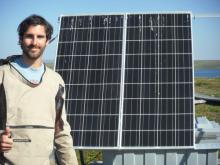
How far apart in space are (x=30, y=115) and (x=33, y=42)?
0.67 m

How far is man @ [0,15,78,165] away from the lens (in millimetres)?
3184

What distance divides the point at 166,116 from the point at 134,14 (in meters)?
2.54

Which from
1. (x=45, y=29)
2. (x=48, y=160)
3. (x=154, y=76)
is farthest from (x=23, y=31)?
(x=154, y=76)

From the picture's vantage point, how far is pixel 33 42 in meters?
3.32

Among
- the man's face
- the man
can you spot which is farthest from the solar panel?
the man's face

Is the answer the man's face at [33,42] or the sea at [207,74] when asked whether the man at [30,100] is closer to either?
the man's face at [33,42]

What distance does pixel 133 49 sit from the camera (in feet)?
25.3

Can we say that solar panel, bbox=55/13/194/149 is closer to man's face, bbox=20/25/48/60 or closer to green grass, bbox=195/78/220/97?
man's face, bbox=20/25/48/60

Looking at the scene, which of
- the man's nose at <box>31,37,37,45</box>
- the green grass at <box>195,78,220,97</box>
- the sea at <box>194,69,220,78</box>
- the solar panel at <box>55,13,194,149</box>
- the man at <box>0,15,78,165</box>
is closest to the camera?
the man at <box>0,15,78,165</box>

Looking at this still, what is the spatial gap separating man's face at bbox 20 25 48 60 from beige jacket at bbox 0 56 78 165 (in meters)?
0.21

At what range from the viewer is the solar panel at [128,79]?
686cm

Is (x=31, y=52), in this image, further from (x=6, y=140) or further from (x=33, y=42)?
(x=6, y=140)

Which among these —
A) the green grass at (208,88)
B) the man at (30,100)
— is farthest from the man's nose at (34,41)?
the green grass at (208,88)

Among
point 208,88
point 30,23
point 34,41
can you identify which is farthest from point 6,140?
point 208,88
